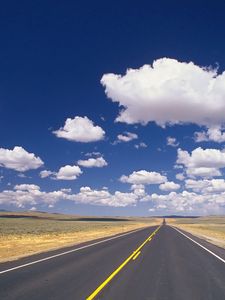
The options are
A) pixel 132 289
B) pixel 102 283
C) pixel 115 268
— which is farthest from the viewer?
pixel 115 268

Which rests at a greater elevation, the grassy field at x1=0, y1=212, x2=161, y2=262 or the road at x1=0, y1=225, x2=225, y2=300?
the grassy field at x1=0, y1=212, x2=161, y2=262

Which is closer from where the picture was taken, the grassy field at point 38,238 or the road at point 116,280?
the road at point 116,280

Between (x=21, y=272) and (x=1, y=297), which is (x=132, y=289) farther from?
(x=21, y=272)

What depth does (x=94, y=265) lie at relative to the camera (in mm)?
16438

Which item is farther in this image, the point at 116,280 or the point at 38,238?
the point at 38,238

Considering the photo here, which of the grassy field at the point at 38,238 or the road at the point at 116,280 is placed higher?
the grassy field at the point at 38,238

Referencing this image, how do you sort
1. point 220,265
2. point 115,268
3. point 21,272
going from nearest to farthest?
point 21,272 → point 115,268 → point 220,265

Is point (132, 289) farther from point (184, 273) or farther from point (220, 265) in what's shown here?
point (220, 265)

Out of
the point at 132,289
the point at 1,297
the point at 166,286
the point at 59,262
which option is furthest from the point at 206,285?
the point at 59,262

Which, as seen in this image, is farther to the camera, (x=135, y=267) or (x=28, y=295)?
(x=135, y=267)

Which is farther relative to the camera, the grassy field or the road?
the grassy field

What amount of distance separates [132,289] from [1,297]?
3.63 m

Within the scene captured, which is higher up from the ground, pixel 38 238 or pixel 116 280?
pixel 38 238

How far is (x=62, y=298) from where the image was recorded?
966 cm
